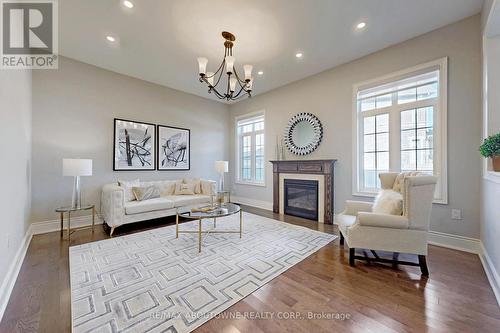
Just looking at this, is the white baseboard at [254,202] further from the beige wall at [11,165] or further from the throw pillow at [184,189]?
the beige wall at [11,165]

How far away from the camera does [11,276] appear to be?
1.85 metres

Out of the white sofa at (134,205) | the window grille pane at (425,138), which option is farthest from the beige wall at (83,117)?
the window grille pane at (425,138)

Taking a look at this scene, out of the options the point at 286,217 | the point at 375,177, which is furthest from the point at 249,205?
the point at 375,177

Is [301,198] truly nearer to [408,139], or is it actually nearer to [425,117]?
[408,139]

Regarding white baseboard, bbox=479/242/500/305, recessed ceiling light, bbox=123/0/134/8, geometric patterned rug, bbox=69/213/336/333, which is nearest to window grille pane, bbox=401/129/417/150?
white baseboard, bbox=479/242/500/305

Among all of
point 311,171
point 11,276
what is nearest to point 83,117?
point 11,276

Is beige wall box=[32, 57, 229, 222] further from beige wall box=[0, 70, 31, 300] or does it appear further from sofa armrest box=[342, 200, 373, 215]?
sofa armrest box=[342, 200, 373, 215]

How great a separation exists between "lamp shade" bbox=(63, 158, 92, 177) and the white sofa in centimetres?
46

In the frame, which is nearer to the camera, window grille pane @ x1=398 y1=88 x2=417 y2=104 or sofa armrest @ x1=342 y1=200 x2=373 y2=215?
sofa armrest @ x1=342 y1=200 x2=373 y2=215

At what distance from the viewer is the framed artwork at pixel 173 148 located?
4676mm

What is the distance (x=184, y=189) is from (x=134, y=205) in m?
1.29

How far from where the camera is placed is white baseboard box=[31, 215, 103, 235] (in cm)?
322

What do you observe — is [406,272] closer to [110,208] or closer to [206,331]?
[206,331]

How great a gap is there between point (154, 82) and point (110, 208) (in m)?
2.93
